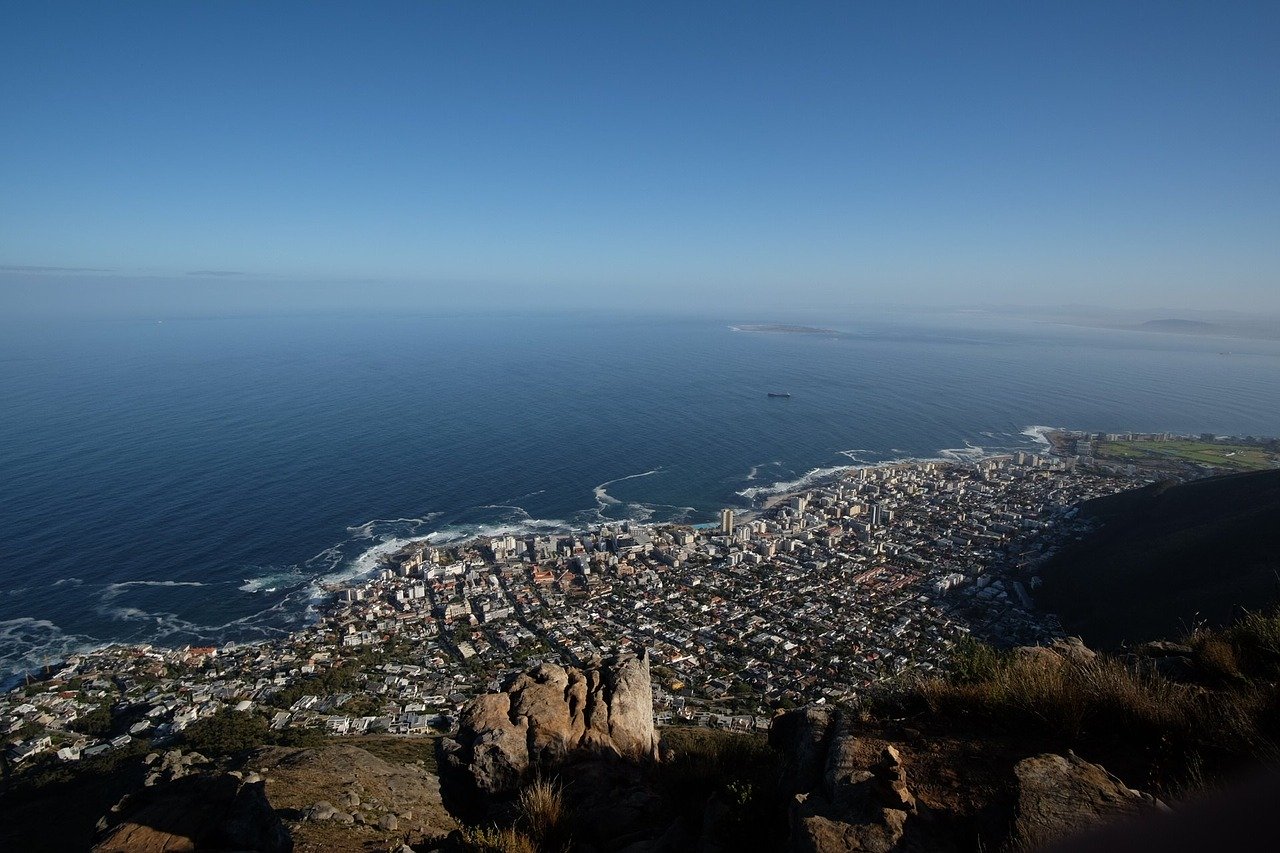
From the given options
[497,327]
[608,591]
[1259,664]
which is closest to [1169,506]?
[608,591]

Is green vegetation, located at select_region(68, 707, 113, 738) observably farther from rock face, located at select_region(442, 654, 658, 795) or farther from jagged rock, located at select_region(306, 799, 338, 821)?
rock face, located at select_region(442, 654, 658, 795)

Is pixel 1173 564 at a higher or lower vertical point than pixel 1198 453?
higher

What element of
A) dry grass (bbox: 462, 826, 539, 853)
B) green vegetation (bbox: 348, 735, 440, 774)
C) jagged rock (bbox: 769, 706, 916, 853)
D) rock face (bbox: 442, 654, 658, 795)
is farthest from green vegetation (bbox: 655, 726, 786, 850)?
green vegetation (bbox: 348, 735, 440, 774)

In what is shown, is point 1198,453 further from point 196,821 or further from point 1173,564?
point 196,821

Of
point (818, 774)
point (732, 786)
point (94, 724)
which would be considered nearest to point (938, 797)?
point (818, 774)

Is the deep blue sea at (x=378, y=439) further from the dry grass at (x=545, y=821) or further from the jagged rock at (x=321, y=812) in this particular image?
the dry grass at (x=545, y=821)
